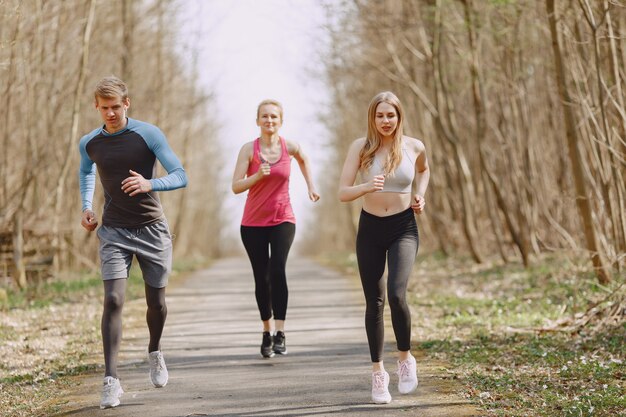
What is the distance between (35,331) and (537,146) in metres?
12.7

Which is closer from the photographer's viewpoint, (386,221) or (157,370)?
(386,221)

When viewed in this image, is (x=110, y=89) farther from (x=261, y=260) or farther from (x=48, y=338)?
(x=48, y=338)

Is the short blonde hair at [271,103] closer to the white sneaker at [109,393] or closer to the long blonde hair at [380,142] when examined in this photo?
the long blonde hair at [380,142]

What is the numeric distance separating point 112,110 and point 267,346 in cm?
287

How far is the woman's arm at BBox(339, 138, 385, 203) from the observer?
6.21 m

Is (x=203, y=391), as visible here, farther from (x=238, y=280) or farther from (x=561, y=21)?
(x=238, y=280)

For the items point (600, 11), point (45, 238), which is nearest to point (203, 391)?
point (600, 11)

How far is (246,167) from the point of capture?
833 cm

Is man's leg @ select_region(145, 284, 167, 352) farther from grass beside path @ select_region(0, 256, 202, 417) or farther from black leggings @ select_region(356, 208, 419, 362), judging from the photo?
black leggings @ select_region(356, 208, 419, 362)

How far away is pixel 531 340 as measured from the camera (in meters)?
8.98

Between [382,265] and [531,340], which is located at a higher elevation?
[382,265]

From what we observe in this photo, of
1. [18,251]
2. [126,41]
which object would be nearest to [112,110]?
[18,251]

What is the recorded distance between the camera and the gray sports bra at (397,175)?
21.1 feet

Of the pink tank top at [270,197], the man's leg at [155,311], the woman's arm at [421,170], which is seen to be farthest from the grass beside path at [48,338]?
the woman's arm at [421,170]
